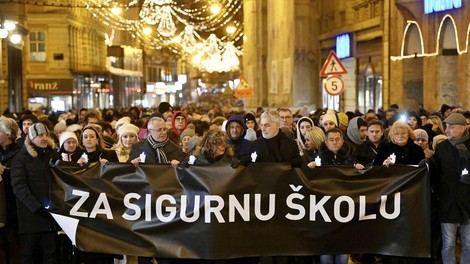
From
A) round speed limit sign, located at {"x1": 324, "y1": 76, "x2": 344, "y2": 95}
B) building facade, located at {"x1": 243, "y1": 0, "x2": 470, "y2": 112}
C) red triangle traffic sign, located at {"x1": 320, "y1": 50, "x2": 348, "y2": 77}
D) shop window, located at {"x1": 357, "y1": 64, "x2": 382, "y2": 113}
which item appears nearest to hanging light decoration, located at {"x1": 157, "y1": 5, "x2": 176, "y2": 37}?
building facade, located at {"x1": 243, "y1": 0, "x2": 470, "y2": 112}

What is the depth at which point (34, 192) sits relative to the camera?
31.3ft

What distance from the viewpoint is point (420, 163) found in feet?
29.8

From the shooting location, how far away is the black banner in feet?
29.7

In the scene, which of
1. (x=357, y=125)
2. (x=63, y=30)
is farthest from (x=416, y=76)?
(x=63, y=30)

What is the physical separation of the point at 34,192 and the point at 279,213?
253 centimetres

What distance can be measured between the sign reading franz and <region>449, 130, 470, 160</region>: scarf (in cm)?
4330

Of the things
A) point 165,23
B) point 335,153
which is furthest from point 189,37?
point 335,153

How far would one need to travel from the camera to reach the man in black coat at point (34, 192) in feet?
31.0

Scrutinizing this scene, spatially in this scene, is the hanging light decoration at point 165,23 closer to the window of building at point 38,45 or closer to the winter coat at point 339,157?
the window of building at point 38,45

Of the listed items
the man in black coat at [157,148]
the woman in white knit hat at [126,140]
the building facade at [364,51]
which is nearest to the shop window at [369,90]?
the building facade at [364,51]

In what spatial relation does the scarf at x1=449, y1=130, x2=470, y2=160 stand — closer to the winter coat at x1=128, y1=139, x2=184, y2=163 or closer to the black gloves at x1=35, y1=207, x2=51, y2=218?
the winter coat at x1=128, y1=139, x2=184, y2=163

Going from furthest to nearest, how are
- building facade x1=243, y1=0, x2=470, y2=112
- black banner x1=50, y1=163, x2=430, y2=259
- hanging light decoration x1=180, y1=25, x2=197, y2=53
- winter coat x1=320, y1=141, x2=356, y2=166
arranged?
hanging light decoration x1=180, y1=25, x2=197, y2=53
building facade x1=243, y1=0, x2=470, y2=112
winter coat x1=320, y1=141, x2=356, y2=166
black banner x1=50, y1=163, x2=430, y2=259

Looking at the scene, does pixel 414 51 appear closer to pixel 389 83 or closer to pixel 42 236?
pixel 389 83

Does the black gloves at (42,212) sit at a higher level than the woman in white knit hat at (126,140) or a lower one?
lower
